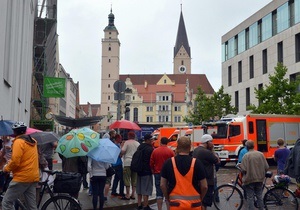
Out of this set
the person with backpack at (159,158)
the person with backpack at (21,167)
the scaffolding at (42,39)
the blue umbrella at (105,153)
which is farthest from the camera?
the scaffolding at (42,39)

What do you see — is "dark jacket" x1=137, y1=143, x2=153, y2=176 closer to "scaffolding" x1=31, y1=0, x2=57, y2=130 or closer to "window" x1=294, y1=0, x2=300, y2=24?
"scaffolding" x1=31, y1=0, x2=57, y2=130

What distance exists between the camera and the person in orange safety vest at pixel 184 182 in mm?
5809

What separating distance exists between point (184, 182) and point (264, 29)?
154ft

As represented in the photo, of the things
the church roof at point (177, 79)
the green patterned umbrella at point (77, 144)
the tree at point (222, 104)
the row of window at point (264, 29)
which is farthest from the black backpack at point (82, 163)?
the church roof at point (177, 79)

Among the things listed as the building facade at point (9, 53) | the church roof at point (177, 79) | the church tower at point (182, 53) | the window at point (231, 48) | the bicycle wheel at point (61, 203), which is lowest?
the bicycle wheel at point (61, 203)

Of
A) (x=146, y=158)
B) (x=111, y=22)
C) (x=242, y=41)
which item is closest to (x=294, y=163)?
(x=146, y=158)

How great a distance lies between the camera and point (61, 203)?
8.40 meters

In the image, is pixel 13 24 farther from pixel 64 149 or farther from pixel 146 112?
pixel 146 112

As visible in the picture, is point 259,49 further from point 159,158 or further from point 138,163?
point 159,158

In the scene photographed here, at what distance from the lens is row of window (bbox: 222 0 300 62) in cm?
4397

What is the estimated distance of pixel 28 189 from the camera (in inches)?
303

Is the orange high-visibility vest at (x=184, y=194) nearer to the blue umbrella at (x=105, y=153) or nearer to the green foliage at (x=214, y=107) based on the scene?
the blue umbrella at (x=105, y=153)

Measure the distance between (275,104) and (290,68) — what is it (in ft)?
26.6

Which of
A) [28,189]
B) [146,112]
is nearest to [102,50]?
[146,112]
